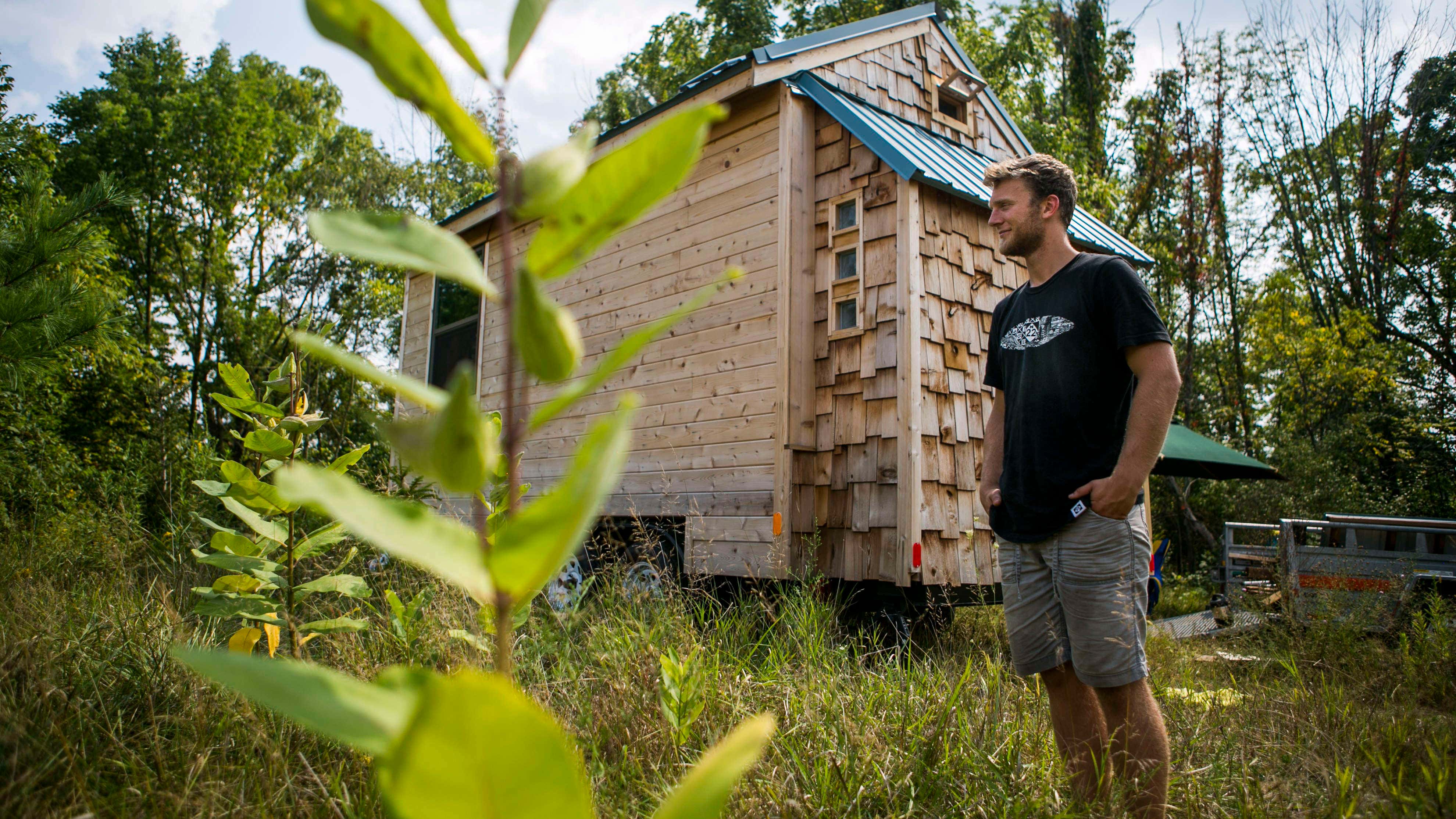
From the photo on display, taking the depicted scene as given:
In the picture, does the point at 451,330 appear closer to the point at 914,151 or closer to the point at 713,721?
the point at 914,151

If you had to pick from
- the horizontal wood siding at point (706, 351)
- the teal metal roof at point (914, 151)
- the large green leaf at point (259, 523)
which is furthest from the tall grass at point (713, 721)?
the teal metal roof at point (914, 151)

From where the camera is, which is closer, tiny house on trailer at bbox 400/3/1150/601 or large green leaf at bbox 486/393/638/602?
large green leaf at bbox 486/393/638/602

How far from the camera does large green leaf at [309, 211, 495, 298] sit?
449mm

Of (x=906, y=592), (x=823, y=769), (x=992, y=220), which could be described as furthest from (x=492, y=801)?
(x=906, y=592)

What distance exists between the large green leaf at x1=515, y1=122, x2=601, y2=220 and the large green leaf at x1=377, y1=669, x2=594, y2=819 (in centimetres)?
25

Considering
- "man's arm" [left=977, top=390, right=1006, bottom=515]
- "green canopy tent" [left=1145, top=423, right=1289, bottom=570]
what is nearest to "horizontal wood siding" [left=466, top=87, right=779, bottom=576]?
"man's arm" [left=977, top=390, right=1006, bottom=515]

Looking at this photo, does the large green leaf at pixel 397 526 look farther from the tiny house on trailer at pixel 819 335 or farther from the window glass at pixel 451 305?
the window glass at pixel 451 305

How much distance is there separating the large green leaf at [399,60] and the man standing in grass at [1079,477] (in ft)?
6.82

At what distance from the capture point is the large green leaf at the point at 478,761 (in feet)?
1.02

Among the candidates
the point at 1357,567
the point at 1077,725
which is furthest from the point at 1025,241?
the point at 1357,567

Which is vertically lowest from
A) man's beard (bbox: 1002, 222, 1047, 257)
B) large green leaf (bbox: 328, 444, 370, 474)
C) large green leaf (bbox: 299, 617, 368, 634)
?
large green leaf (bbox: 299, 617, 368, 634)

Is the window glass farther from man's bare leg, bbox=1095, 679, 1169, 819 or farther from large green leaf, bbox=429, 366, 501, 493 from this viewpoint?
large green leaf, bbox=429, 366, 501, 493

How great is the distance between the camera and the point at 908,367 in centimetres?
507

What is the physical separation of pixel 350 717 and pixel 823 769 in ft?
6.12
